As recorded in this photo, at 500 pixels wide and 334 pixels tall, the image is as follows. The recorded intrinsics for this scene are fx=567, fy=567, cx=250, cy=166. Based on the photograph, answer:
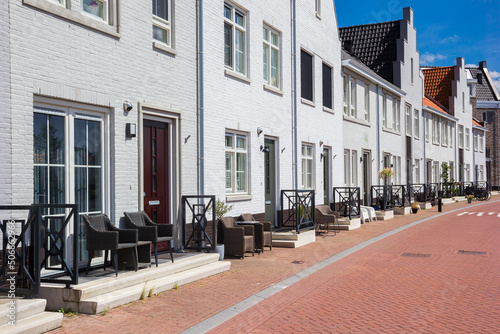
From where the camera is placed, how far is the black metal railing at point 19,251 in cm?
642

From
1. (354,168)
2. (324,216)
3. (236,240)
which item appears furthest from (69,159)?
(354,168)

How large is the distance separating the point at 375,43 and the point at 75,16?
26045 mm

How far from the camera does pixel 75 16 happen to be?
27.4 ft

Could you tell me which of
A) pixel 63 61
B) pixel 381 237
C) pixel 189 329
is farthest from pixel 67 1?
pixel 381 237

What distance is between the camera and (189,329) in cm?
629

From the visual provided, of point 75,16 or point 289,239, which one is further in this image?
point 289,239

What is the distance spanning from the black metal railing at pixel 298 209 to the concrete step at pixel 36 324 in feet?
28.9

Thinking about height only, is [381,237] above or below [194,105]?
below

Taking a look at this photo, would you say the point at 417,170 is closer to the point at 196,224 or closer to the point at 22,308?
the point at 196,224

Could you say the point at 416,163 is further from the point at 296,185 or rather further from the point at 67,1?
the point at 67,1

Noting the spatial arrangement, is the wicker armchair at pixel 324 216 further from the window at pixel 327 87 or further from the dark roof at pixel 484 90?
the dark roof at pixel 484 90

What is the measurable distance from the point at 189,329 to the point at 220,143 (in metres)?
6.82

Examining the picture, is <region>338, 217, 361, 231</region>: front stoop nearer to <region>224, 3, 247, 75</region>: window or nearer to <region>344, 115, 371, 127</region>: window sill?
<region>344, 115, 371, 127</region>: window sill

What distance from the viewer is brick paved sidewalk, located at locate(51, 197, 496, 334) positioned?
6371 millimetres
